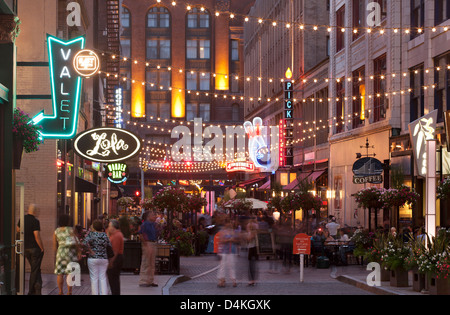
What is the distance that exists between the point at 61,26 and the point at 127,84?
7456 cm

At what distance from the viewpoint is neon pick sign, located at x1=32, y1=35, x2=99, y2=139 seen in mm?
22844

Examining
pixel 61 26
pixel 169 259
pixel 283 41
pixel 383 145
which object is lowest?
pixel 169 259

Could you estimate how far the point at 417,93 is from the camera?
1425 inches

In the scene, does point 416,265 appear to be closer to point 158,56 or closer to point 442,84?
point 442,84

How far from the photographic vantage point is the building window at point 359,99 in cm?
4334

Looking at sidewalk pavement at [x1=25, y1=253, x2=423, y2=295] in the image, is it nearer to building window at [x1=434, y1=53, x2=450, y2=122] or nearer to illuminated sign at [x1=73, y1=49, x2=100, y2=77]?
illuminated sign at [x1=73, y1=49, x2=100, y2=77]

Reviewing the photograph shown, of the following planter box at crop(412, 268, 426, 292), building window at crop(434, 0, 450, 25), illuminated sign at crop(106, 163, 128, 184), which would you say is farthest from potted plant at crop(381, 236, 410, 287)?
illuminated sign at crop(106, 163, 128, 184)

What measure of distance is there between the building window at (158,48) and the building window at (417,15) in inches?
2766

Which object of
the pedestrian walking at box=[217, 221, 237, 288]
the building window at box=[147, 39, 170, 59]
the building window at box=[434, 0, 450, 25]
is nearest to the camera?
the pedestrian walking at box=[217, 221, 237, 288]

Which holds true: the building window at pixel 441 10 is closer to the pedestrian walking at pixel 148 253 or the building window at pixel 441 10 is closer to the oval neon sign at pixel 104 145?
the pedestrian walking at pixel 148 253

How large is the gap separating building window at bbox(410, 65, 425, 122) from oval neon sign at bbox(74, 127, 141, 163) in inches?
760
